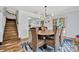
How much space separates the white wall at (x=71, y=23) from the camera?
150 centimetres

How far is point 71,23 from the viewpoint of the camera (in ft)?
5.06

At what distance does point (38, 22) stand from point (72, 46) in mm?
651

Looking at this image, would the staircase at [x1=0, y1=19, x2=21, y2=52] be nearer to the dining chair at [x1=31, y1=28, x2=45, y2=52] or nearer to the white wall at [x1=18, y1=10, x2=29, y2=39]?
the white wall at [x1=18, y1=10, x2=29, y2=39]

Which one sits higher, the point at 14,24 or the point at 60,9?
the point at 60,9

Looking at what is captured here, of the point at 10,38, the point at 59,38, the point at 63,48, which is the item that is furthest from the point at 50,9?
the point at 10,38

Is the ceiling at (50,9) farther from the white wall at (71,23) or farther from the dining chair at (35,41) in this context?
the dining chair at (35,41)

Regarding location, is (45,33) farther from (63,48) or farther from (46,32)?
(63,48)

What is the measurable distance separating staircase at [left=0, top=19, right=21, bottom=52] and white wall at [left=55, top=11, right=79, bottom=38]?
786 millimetres

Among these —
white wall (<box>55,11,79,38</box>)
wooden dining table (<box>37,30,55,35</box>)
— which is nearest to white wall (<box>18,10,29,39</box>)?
wooden dining table (<box>37,30,55,35</box>)
